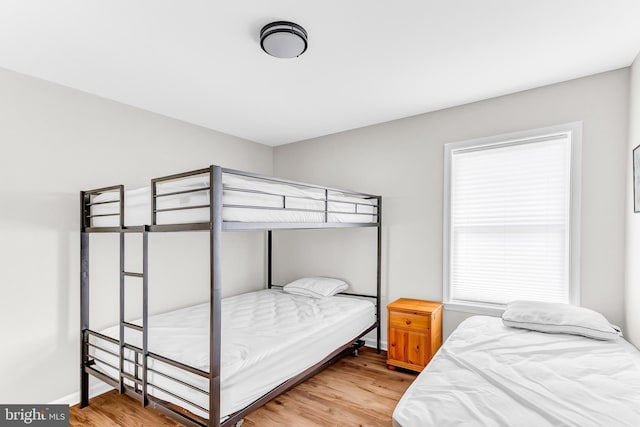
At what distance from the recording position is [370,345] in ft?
12.1

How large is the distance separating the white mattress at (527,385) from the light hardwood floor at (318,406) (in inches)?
33.4

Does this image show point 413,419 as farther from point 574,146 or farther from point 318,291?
point 574,146

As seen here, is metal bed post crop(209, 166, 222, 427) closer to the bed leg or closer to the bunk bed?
the bunk bed

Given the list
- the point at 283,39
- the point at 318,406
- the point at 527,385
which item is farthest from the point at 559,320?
the point at 283,39

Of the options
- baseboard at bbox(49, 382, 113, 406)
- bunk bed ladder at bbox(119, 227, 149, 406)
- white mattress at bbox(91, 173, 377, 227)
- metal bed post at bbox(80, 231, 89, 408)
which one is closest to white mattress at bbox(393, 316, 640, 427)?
white mattress at bbox(91, 173, 377, 227)

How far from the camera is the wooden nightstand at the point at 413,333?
2939 mm

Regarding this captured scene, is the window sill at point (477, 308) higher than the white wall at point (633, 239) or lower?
lower

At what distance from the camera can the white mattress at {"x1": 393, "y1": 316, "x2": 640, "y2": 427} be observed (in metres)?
1.32

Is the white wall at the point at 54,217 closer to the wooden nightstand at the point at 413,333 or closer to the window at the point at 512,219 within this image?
the wooden nightstand at the point at 413,333

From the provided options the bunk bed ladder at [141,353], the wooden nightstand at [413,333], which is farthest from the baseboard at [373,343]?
the bunk bed ladder at [141,353]

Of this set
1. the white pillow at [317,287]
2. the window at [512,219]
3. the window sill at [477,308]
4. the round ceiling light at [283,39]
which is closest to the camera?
the round ceiling light at [283,39]

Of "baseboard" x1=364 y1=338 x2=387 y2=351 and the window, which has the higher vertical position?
the window

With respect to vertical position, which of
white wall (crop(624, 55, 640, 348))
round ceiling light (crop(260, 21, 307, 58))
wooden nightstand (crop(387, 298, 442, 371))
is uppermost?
round ceiling light (crop(260, 21, 307, 58))

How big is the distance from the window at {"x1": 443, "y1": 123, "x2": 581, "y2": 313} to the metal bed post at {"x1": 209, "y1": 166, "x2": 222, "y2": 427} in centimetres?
227
